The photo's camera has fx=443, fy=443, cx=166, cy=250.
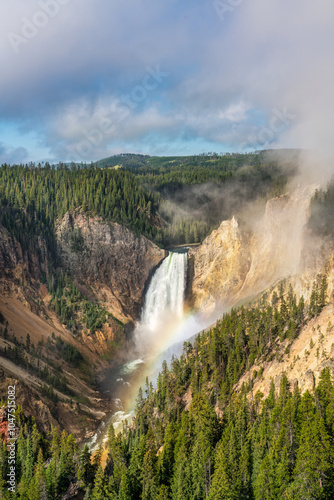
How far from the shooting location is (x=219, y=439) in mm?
61906

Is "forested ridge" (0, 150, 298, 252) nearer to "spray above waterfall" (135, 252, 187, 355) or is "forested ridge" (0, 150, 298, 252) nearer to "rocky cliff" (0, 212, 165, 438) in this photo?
"rocky cliff" (0, 212, 165, 438)

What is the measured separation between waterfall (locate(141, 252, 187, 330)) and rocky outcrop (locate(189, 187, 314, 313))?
3.66m

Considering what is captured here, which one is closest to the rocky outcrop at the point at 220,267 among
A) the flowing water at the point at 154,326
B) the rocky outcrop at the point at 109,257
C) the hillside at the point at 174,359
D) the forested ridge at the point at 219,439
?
the hillside at the point at 174,359

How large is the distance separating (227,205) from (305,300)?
8475 cm

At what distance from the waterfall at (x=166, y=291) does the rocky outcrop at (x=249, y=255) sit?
12.0 feet

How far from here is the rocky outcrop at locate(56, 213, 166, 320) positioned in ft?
431

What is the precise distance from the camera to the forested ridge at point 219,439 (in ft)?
164

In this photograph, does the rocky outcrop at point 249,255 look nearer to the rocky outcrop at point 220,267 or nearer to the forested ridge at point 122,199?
the rocky outcrop at point 220,267

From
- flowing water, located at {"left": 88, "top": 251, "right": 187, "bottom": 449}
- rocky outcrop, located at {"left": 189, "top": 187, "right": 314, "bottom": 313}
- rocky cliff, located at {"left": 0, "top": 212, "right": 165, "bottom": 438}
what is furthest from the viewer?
flowing water, located at {"left": 88, "top": 251, "right": 187, "bottom": 449}

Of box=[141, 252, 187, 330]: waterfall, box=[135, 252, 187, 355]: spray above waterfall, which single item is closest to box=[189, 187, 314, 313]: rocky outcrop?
box=[141, 252, 187, 330]: waterfall

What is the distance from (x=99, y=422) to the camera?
3307 inches

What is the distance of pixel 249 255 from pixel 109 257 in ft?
140

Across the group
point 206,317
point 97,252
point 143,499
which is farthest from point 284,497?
point 97,252

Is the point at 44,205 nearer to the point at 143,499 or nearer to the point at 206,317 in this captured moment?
the point at 206,317
